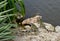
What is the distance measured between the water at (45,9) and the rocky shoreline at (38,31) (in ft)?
0.70

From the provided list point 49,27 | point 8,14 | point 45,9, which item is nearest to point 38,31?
point 49,27

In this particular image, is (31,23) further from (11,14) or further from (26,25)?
(11,14)

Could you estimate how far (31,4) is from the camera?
3529 millimetres

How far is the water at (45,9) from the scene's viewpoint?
3496 millimetres

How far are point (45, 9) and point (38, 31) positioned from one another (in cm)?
62

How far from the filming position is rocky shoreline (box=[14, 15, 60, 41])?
2869 mm

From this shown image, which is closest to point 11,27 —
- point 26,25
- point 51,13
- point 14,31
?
point 14,31

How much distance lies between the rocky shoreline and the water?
0.21 metres

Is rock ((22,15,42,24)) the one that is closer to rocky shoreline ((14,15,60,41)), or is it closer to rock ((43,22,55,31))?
rocky shoreline ((14,15,60,41))

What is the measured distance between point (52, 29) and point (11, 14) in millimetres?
707

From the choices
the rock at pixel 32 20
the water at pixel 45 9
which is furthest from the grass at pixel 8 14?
the water at pixel 45 9

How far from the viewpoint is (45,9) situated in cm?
353

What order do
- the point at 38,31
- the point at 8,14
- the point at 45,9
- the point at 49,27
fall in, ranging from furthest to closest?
the point at 45,9 < the point at 49,27 < the point at 38,31 < the point at 8,14

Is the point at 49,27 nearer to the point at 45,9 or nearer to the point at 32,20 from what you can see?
the point at 32,20
